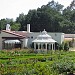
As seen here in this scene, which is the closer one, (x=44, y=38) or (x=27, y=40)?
(x=44, y=38)

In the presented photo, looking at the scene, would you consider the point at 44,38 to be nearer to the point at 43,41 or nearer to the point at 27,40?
the point at 43,41

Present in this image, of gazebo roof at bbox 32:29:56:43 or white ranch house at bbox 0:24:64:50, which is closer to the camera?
gazebo roof at bbox 32:29:56:43

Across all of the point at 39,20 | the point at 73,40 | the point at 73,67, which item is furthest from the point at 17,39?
the point at 73,67

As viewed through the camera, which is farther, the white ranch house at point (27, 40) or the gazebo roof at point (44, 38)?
the white ranch house at point (27, 40)

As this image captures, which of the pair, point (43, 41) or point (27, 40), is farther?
point (27, 40)

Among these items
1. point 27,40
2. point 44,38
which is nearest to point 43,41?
point 44,38

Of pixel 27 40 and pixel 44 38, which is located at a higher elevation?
pixel 44 38

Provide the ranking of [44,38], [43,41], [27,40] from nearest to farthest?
1. [43,41]
2. [44,38]
3. [27,40]

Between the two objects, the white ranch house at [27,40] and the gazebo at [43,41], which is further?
the white ranch house at [27,40]

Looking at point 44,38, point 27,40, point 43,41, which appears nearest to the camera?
point 43,41

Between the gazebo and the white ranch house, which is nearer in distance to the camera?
the gazebo

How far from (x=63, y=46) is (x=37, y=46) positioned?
160 inches

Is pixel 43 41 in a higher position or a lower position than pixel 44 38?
lower

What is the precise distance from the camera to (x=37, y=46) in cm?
4647
